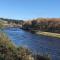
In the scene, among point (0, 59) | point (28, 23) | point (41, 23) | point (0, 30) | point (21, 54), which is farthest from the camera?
point (28, 23)

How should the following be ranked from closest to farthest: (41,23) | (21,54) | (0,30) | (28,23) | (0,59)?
(0,59) < (21,54) < (0,30) < (41,23) < (28,23)

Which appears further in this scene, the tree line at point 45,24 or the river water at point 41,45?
the tree line at point 45,24

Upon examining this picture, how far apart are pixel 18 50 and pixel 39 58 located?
114 inches

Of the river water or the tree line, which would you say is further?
the tree line

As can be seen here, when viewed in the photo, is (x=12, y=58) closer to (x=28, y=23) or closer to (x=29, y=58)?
(x=29, y=58)

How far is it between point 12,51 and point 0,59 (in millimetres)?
1427

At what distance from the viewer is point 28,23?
16900 cm

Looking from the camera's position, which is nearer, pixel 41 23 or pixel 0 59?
pixel 0 59

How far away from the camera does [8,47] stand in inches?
601

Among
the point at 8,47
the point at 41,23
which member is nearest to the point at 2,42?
the point at 8,47

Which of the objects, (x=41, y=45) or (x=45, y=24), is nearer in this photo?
(x=41, y=45)

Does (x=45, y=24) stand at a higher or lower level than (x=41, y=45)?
higher

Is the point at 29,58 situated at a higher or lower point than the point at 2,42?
lower

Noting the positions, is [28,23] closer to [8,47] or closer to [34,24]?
[34,24]
